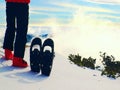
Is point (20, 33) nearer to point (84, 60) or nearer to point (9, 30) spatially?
point (9, 30)

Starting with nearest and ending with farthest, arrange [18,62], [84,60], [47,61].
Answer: [47,61], [18,62], [84,60]

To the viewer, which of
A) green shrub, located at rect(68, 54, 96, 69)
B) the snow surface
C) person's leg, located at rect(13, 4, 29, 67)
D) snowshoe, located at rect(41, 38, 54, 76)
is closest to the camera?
the snow surface

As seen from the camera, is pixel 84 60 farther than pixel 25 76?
Yes

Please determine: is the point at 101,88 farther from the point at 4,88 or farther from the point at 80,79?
the point at 4,88

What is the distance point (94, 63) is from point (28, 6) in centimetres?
1001

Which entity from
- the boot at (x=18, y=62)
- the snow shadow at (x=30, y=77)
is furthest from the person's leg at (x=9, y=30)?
the snow shadow at (x=30, y=77)

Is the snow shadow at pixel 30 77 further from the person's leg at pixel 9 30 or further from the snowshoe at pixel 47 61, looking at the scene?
the person's leg at pixel 9 30

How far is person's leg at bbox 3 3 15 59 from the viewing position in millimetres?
9711

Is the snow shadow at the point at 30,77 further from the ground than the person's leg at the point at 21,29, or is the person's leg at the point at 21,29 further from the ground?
the person's leg at the point at 21,29

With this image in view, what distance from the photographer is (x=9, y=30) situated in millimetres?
9914

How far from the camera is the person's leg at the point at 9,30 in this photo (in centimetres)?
971

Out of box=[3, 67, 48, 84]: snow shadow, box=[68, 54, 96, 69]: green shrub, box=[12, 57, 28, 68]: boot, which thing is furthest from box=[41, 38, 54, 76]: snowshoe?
box=[68, 54, 96, 69]: green shrub

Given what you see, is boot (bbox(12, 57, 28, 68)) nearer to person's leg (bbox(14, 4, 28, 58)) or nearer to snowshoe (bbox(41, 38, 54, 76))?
person's leg (bbox(14, 4, 28, 58))

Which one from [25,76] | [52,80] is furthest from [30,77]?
[52,80]
